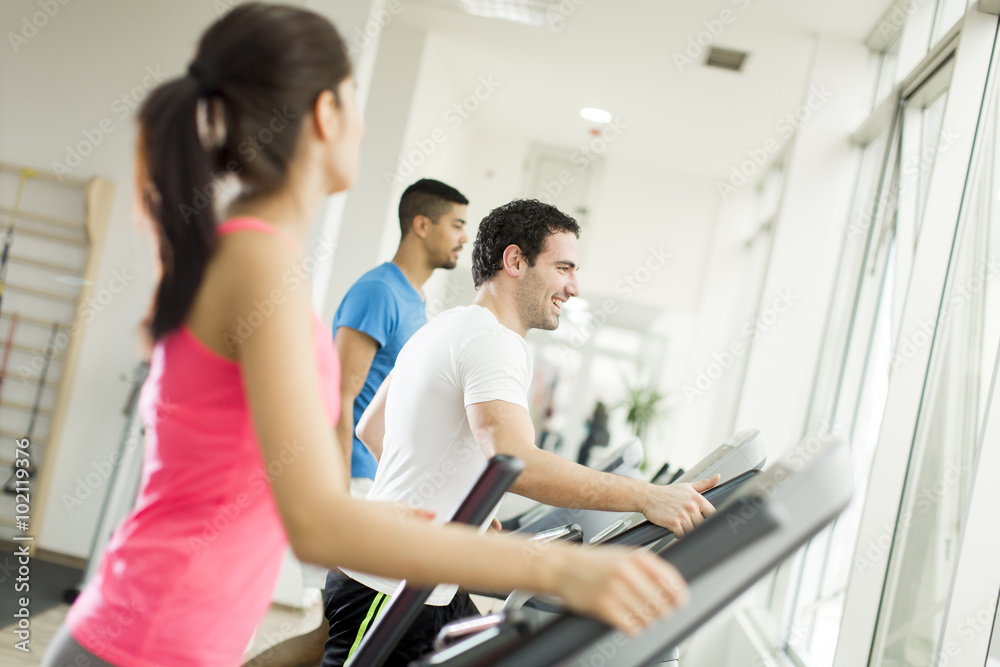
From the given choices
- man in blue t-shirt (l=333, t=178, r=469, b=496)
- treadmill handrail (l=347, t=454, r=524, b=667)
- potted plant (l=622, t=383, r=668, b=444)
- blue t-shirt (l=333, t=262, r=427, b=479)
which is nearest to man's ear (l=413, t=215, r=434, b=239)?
man in blue t-shirt (l=333, t=178, r=469, b=496)

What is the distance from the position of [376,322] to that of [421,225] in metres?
0.43

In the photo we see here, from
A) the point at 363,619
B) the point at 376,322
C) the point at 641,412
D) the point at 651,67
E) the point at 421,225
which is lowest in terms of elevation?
the point at 363,619

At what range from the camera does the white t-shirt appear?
5.05 feet

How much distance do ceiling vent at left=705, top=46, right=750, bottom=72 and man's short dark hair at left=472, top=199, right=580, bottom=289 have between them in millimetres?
2794

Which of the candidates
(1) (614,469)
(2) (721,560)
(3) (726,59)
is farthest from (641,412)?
(2) (721,560)

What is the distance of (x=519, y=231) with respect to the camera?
6.11 ft

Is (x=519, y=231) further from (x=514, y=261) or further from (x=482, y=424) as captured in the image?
(x=482, y=424)

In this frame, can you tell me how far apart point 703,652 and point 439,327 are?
3206 mm

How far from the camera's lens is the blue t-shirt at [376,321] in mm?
2490

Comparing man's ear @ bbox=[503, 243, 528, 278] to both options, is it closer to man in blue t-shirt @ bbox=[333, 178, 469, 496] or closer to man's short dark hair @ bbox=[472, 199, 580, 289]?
man's short dark hair @ bbox=[472, 199, 580, 289]

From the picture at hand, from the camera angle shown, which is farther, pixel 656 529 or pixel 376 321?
pixel 376 321

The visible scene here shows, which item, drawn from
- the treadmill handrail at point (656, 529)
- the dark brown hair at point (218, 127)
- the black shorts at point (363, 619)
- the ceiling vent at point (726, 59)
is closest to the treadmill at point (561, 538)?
the treadmill handrail at point (656, 529)

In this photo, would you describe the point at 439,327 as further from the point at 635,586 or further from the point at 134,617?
the point at 635,586

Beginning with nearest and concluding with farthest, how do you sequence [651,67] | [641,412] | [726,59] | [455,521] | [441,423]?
[455,521]
[441,423]
[726,59]
[651,67]
[641,412]
